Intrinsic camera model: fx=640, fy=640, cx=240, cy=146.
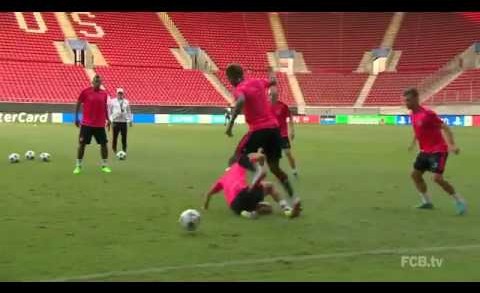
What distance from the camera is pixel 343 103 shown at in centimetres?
5672

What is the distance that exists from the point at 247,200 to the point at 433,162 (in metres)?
2.80

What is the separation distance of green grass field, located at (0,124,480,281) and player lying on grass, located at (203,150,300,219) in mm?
204

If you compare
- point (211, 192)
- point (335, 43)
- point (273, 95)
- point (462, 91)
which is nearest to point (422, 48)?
point (335, 43)

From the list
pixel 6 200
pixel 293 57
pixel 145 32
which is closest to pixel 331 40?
pixel 293 57

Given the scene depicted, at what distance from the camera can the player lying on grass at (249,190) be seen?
8.43m

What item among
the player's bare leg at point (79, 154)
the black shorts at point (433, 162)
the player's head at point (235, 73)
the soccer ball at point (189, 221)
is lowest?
the soccer ball at point (189, 221)

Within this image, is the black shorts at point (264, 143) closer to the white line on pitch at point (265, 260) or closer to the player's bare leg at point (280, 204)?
the player's bare leg at point (280, 204)

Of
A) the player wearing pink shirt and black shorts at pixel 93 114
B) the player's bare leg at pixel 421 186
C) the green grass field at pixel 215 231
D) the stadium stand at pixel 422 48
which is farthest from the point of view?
the stadium stand at pixel 422 48

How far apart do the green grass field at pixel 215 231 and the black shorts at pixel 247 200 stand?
8.7 inches

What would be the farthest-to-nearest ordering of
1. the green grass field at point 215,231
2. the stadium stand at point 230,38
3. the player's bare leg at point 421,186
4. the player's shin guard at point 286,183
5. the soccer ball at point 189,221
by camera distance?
the stadium stand at point 230,38 → the player's bare leg at point 421,186 → the player's shin guard at point 286,183 → the soccer ball at point 189,221 → the green grass field at point 215,231

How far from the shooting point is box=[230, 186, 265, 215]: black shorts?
8.43m

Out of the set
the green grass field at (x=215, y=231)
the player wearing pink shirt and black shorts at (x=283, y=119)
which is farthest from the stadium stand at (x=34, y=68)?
the player wearing pink shirt and black shorts at (x=283, y=119)

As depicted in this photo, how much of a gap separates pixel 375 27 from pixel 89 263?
193ft

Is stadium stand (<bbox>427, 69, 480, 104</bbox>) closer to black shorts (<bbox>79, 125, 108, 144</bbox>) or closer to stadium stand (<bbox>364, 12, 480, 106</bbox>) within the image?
Result: stadium stand (<bbox>364, 12, 480, 106</bbox>)
